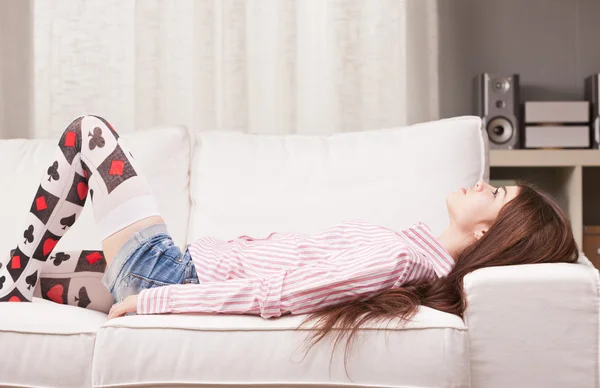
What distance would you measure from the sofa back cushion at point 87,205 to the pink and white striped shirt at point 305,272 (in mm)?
527

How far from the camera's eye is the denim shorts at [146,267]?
171 cm

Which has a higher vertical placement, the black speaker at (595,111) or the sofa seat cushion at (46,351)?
the black speaker at (595,111)

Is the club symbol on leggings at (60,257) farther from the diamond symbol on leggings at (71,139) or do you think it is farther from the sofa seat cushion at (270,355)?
the sofa seat cushion at (270,355)

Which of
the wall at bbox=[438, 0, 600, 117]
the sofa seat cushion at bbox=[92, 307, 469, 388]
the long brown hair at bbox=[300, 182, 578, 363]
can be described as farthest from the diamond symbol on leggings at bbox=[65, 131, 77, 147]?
the wall at bbox=[438, 0, 600, 117]

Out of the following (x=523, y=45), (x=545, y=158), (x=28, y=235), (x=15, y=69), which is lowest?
(x=28, y=235)

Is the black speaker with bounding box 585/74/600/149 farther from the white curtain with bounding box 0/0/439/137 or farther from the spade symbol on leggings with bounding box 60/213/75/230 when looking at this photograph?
the spade symbol on leggings with bounding box 60/213/75/230

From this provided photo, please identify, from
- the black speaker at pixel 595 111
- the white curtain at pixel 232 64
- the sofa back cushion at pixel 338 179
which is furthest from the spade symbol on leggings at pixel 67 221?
the black speaker at pixel 595 111

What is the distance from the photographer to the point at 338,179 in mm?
2105

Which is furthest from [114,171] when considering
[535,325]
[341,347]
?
[535,325]

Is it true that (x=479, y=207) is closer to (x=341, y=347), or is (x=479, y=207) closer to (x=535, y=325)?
(x=535, y=325)

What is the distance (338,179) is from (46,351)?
38.5 inches

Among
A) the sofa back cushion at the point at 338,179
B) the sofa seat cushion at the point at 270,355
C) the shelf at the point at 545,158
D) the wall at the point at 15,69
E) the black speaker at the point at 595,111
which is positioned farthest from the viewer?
the wall at the point at 15,69

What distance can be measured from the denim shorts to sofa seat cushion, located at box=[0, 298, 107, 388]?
20cm

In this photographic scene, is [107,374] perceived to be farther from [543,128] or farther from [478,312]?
[543,128]
